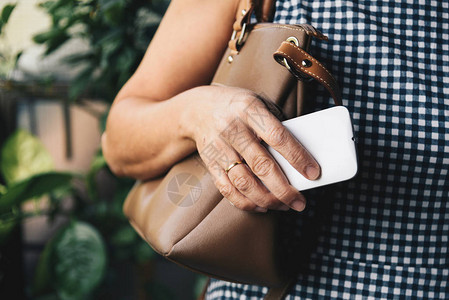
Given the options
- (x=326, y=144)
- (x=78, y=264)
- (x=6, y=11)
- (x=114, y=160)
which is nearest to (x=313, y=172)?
(x=326, y=144)

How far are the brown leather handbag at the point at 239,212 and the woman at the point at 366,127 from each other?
0.13ft

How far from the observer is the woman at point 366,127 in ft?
1.67

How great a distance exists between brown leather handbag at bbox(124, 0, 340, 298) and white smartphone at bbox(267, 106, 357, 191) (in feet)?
0.13

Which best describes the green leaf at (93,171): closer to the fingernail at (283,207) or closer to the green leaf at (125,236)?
the green leaf at (125,236)

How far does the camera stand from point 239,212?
472mm

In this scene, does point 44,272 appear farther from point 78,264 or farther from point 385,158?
point 385,158

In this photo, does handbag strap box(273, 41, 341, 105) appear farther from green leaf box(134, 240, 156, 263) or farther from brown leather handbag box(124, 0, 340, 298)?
green leaf box(134, 240, 156, 263)

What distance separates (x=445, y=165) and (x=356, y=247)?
0.15 meters

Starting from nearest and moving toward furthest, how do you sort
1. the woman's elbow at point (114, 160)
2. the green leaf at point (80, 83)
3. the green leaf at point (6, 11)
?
1. the woman's elbow at point (114, 160)
2. the green leaf at point (6, 11)
3. the green leaf at point (80, 83)

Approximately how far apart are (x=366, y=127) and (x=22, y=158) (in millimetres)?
1165

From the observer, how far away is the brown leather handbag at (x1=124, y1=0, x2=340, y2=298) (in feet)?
1.53

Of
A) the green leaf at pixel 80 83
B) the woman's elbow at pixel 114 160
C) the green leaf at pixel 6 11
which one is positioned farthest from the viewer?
the green leaf at pixel 80 83
